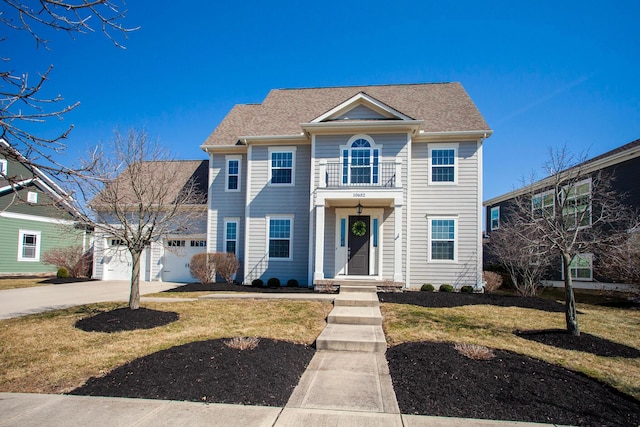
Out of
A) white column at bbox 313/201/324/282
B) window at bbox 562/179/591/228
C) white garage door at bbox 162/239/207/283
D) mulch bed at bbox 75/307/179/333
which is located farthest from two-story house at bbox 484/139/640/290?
white garage door at bbox 162/239/207/283

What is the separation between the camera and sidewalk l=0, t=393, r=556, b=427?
3912 millimetres

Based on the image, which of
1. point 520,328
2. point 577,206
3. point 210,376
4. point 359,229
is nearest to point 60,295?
point 359,229

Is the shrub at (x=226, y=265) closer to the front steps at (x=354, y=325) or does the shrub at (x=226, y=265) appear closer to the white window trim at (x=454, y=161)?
the front steps at (x=354, y=325)

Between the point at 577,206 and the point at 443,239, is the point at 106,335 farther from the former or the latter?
the point at 577,206

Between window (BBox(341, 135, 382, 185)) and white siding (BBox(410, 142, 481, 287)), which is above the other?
window (BBox(341, 135, 382, 185))

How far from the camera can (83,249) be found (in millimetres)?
19328

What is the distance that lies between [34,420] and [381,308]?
299 inches

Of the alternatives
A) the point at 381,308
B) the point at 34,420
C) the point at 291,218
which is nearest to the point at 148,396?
the point at 34,420

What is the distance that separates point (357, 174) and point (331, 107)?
452cm

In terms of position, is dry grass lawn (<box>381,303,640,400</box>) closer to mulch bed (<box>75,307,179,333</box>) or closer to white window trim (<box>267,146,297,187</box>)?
mulch bed (<box>75,307,179,333</box>)

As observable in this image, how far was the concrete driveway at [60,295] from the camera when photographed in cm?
1053

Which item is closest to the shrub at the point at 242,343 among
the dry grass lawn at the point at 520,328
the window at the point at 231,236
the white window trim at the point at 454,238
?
the dry grass lawn at the point at 520,328

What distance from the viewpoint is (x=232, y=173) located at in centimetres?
1680

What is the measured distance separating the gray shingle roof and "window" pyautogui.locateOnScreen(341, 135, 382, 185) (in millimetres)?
2009
